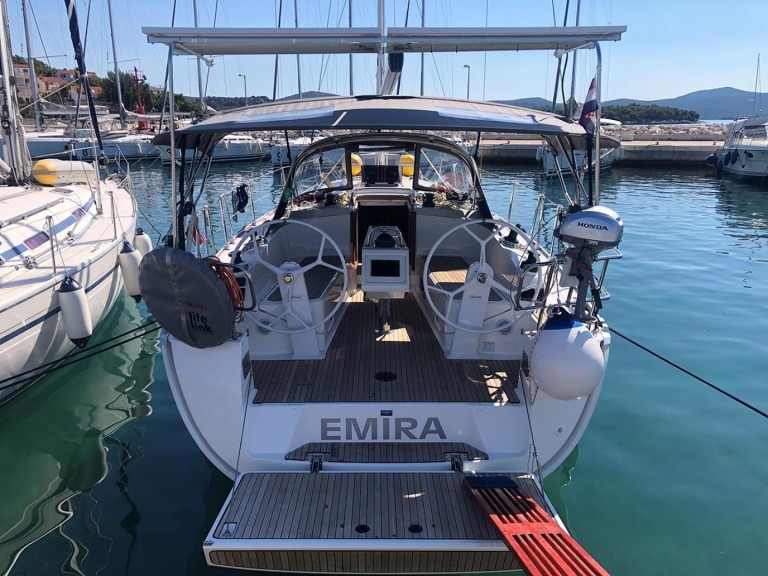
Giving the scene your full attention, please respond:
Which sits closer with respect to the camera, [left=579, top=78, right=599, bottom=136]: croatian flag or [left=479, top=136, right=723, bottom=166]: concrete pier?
[left=579, top=78, right=599, bottom=136]: croatian flag

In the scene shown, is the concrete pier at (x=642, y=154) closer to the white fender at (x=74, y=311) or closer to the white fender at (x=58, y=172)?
the white fender at (x=58, y=172)

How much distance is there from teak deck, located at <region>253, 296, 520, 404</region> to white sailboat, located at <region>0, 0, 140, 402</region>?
2.44 m

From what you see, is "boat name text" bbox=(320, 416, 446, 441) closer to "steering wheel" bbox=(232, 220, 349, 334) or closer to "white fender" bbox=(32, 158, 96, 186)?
"steering wheel" bbox=(232, 220, 349, 334)

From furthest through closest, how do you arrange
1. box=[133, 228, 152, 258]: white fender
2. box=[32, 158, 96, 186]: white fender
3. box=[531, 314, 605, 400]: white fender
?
1. box=[32, 158, 96, 186]: white fender
2. box=[133, 228, 152, 258]: white fender
3. box=[531, 314, 605, 400]: white fender

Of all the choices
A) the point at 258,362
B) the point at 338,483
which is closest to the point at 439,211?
the point at 258,362

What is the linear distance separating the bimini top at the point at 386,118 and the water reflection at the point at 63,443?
2617 mm

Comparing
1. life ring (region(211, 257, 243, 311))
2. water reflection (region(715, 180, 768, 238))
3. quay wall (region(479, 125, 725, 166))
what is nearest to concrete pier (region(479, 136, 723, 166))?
quay wall (region(479, 125, 725, 166))

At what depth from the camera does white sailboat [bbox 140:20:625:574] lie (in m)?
2.62

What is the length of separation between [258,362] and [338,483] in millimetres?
1340

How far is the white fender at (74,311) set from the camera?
17.5 feet

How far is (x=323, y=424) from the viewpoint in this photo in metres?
3.34

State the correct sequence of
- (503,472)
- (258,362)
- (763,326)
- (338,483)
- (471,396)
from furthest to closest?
1. (763,326)
2. (258,362)
3. (471,396)
4. (503,472)
5. (338,483)

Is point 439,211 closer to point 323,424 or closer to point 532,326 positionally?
point 532,326

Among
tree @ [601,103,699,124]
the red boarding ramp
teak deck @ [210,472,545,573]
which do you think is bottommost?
teak deck @ [210,472,545,573]
